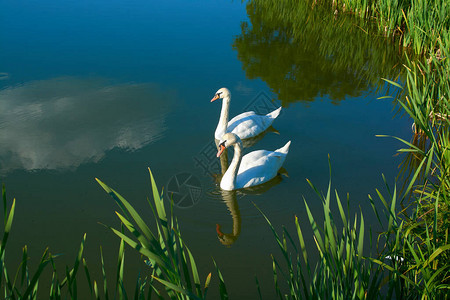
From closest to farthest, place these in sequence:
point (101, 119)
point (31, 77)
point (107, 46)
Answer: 1. point (101, 119)
2. point (31, 77)
3. point (107, 46)

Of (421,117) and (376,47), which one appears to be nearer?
(421,117)

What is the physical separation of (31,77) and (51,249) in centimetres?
546

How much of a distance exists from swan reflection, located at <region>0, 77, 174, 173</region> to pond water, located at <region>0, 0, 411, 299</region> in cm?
3

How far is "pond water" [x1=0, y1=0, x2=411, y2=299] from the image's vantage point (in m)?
5.92

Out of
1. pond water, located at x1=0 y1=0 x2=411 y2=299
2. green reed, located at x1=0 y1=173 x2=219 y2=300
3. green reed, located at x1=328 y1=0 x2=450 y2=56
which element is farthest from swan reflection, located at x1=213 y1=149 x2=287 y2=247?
green reed, located at x1=328 y1=0 x2=450 y2=56

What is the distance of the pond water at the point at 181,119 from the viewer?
5.92m

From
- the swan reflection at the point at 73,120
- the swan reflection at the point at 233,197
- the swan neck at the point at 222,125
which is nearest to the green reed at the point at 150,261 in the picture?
the swan reflection at the point at 233,197

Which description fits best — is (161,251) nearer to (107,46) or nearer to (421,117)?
(421,117)

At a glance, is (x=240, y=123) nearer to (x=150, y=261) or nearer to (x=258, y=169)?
(x=258, y=169)

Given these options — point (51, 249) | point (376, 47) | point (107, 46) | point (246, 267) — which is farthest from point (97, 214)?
point (376, 47)

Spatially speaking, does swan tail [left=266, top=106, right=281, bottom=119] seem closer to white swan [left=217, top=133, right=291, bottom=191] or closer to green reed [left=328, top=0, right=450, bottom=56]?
white swan [left=217, top=133, right=291, bottom=191]

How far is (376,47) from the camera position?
39.0 ft

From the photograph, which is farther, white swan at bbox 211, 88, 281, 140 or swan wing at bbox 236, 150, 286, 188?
white swan at bbox 211, 88, 281, 140

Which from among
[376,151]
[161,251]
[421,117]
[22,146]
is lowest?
[376,151]
